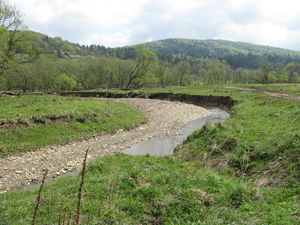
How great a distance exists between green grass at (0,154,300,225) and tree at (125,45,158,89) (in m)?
59.0

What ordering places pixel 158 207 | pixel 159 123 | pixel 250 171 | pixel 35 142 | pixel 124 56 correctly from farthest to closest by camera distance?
pixel 124 56 → pixel 159 123 → pixel 35 142 → pixel 250 171 → pixel 158 207

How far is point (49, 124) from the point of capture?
17.8 meters

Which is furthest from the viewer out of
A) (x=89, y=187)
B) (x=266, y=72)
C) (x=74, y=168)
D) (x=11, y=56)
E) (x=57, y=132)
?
(x=266, y=72)

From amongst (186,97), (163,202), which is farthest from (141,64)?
(163,202)

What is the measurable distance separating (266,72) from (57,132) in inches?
3184

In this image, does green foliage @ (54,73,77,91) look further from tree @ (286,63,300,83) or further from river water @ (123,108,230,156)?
tree @ (286,63,300,83)

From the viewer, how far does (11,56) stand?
Result: 109 feet

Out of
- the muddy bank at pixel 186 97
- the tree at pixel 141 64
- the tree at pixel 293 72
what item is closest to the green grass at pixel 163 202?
the muddy bank at pixel 186 97

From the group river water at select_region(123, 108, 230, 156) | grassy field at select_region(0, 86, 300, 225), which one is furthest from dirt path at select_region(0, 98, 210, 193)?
grassy field at select_region(0, 86, 300, 225)

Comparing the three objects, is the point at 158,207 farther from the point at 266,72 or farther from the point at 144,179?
the point at 266,72

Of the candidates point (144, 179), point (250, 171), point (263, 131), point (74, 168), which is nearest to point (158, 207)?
point (144, 179)

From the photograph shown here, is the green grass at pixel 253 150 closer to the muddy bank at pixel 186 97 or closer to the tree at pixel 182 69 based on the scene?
the muddy bank at pixel 186 97

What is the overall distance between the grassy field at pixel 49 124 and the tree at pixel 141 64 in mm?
44550

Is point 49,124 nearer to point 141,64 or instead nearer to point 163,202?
point 163,202
